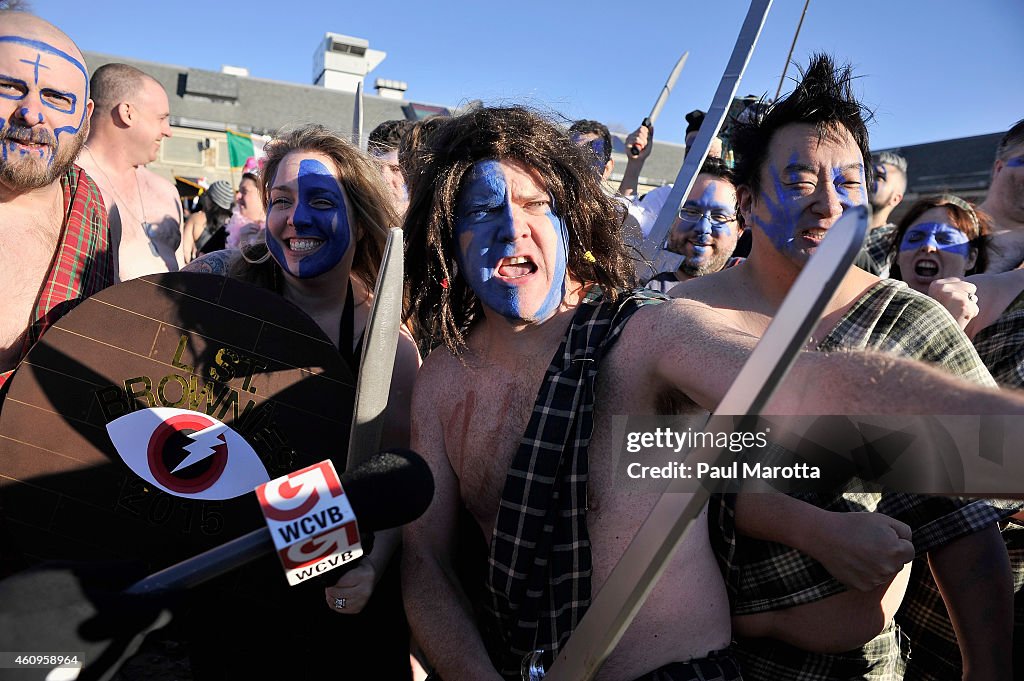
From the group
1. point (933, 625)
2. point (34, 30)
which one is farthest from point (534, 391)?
point (34, 30)

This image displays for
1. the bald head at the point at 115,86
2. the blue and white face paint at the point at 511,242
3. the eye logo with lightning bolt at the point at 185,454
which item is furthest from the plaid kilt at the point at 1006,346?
the bald head at the point at 115,86

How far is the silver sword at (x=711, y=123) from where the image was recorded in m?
3.07

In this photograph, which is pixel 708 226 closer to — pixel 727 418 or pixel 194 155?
pixel 727 418

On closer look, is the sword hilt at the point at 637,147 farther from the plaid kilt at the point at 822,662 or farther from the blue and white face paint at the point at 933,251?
the plaid kilt at the point at 822,662

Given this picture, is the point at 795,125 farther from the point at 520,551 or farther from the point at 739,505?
the point at 520,551

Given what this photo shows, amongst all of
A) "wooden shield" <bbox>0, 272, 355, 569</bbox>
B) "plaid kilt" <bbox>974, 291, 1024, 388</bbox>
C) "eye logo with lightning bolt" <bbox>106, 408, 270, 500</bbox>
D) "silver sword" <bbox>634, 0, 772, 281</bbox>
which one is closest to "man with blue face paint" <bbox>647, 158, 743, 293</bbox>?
"silver sword" <bbox>634, 0, 772, 281</bbox>

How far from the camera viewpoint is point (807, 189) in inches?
91.4

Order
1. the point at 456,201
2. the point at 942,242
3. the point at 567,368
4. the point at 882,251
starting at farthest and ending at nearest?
the point at 882,251 < the point at 942,242 < the point at 456,201 < the point at 567,368

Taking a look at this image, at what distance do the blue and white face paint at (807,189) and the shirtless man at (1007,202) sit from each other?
4.50 feet

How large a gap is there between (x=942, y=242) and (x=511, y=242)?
2.50 metres

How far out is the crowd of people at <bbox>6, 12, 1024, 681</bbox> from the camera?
1.64 m

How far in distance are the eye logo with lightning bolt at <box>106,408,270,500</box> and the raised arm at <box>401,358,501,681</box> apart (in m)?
0.44

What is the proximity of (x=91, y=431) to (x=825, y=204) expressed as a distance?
219cm

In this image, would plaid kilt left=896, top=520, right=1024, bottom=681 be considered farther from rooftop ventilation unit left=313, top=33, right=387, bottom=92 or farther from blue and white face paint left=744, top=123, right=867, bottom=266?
rooftop ventilation unit left=313, top=33, right=387, bottom=92
